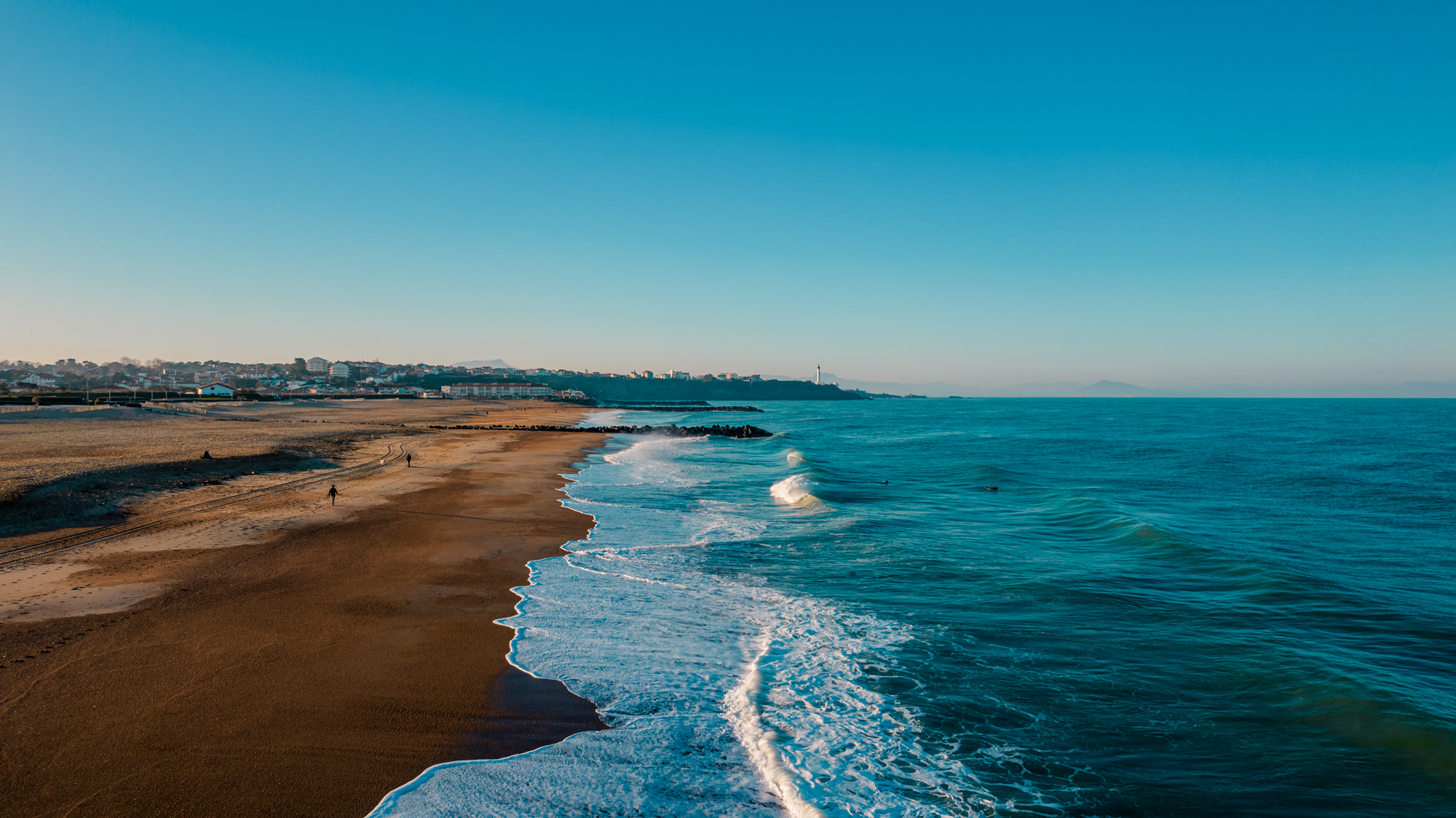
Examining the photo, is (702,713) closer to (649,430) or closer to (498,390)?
(649,430)

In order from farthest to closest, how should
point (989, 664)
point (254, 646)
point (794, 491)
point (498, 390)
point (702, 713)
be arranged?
1. point (498, 390)
2. point (794, 491)
3. point (989, 664)
4. point (254, 646)
5. point (702, 713)

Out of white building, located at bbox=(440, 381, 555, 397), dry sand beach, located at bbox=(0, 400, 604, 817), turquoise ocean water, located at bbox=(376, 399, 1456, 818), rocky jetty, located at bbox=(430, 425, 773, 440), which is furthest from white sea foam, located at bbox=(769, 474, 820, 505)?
white building, located at bbox=(440, 381, 555, 397)

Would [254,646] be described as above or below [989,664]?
above

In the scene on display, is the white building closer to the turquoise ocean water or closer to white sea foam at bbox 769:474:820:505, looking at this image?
white sea foam at bbox 769:474:820:505

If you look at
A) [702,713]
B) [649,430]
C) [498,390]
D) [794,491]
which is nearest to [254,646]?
[702,713]

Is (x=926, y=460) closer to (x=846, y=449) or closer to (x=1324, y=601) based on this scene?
(x=846, y=449)

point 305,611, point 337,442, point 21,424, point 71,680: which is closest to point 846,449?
point 337,442
